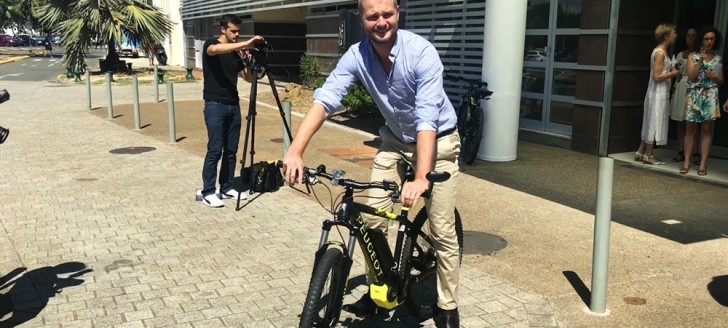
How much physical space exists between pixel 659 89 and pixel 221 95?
211 inches

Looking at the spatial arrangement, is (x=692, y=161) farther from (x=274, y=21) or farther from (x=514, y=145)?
(x=274, y=21)

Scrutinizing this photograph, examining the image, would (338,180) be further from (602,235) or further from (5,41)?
(5,41)

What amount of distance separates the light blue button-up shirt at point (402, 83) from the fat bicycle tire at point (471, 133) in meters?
5.07

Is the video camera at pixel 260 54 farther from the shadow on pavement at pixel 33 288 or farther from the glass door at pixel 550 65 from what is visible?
the glass door at pixel 550 65

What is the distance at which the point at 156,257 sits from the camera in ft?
16.9

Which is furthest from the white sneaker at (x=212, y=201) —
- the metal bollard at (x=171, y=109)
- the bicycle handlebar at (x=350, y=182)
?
the metal bollard at (x=171, y=109)

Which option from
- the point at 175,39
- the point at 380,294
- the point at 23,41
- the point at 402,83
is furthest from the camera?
the point at 23,41

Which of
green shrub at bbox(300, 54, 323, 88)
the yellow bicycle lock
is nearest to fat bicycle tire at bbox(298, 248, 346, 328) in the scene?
the yellow bicycle lock

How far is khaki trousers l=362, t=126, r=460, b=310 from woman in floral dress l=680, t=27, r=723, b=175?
203 inches

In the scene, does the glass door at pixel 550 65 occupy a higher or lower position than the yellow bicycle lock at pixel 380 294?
higher

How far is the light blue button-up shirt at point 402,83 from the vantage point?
3.28 m

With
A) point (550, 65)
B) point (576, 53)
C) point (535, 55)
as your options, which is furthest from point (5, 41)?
point (576, 53)

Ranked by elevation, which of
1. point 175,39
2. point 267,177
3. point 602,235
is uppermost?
point 175,39

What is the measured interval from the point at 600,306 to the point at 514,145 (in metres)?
4.97
